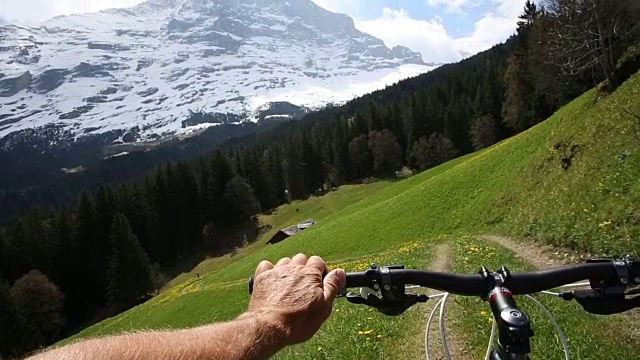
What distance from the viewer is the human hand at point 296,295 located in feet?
9.66

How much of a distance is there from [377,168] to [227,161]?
118 ft

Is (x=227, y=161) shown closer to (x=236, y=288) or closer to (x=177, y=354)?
(x=236, y=288)

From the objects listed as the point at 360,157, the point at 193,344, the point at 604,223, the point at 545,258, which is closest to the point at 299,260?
the point at 193,344

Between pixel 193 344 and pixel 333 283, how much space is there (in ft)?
3.23

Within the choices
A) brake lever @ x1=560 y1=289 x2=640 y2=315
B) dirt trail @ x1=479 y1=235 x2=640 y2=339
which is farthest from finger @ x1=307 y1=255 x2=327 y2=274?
dirt trail @ x1=479 y1=235 x2=640 y2=339

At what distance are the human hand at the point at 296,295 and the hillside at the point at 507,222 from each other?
21.5ft

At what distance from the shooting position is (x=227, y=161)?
116 meters

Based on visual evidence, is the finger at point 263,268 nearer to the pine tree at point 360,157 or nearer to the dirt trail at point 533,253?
the dirt trail at point 533,253

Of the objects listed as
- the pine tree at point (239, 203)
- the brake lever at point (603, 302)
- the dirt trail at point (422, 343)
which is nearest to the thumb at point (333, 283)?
the brake lever at point (603, 302)

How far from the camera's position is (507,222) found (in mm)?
26812

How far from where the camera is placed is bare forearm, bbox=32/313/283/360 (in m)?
2.31

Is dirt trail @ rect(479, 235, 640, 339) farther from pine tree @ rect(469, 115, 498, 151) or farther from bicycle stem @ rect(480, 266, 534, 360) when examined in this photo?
pine tree @ rect(469, 115, 498, 151)

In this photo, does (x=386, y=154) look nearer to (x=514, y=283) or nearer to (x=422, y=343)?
(x=422, y=343)

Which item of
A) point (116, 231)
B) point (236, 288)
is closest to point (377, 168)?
point (116, 231)
